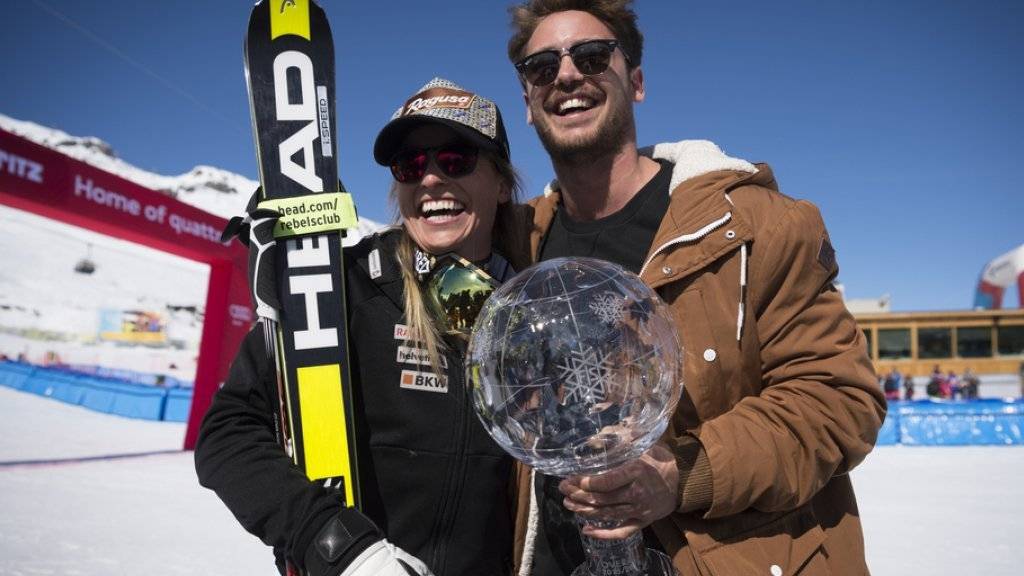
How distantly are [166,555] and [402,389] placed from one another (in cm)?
427

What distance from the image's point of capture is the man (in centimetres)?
146

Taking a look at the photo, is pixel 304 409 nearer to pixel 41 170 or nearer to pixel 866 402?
pixel 866 402

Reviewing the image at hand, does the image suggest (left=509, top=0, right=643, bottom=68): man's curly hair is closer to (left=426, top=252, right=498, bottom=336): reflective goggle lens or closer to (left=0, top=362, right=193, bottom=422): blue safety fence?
(left=426, top=252, right=498, bottom=336): reflective goggle lens

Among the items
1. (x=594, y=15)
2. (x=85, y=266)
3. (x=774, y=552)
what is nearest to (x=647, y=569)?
(x=774, y=552)

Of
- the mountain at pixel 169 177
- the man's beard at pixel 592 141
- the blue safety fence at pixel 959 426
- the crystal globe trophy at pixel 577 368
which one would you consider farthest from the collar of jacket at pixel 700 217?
the mountain at pixel 169 177

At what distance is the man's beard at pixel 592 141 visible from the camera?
2.22 m

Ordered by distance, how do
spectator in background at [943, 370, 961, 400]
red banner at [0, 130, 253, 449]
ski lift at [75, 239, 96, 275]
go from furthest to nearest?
ski lift at [75, 239, 96, 275], spectator in background at [943, 370, 961, 400], red banner at [0, 130, 253, 449]

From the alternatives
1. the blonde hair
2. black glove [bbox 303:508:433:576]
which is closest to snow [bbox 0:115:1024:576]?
the blonde hair

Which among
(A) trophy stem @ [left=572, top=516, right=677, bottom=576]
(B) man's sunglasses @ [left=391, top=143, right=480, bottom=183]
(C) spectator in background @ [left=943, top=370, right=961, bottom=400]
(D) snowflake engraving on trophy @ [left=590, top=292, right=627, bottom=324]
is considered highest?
(B) man's sunglasses @ [left=391, top=143, right=480, bottom=183]

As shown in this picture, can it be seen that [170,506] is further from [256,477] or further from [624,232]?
[624,232]

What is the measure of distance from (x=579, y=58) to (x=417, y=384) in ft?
4.32

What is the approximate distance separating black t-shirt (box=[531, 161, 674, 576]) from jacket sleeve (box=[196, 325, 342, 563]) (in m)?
0.65

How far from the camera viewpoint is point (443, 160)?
1973mm

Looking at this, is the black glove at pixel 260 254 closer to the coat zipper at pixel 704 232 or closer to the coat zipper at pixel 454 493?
the coat zipper at pixel 454 493
